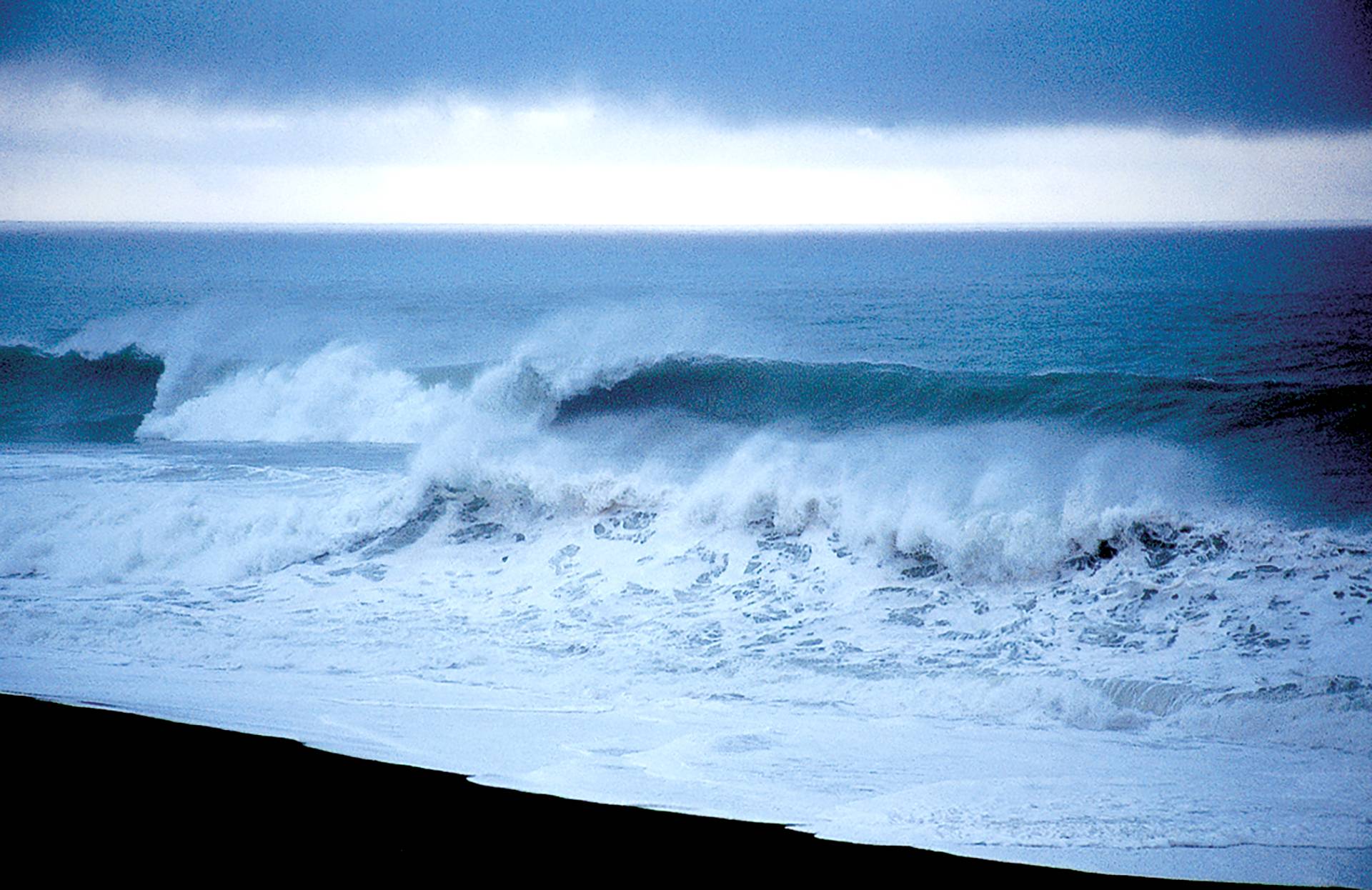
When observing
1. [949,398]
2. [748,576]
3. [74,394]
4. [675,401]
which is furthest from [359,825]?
[74,394]

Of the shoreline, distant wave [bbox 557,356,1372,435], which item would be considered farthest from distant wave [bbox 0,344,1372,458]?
the shoreline

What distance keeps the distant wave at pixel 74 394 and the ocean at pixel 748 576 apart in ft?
0.21

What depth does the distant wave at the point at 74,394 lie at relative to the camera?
12.4m

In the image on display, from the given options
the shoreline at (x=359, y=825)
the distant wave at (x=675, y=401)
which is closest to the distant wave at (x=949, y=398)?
the distant wave at (x=675, y=401)

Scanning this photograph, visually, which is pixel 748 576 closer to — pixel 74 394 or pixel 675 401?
pixel 675 401

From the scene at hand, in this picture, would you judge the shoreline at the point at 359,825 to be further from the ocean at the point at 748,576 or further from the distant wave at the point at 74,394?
the distant wave at the point at 74,394

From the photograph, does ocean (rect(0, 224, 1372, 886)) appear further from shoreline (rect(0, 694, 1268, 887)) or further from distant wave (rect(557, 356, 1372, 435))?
shoreline (rect(0, 694, 1268, 887))

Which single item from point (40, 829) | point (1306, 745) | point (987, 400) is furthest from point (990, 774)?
point (987, 400)

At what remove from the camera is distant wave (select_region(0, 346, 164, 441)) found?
40.8 feet

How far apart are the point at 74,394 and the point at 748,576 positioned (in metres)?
11.4

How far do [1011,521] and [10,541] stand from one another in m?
6.80

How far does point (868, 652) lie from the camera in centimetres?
541

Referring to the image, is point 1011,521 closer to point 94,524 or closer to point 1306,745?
point 1306,745

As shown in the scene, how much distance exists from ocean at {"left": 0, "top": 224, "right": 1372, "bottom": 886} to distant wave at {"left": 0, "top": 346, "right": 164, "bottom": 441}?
64mm
